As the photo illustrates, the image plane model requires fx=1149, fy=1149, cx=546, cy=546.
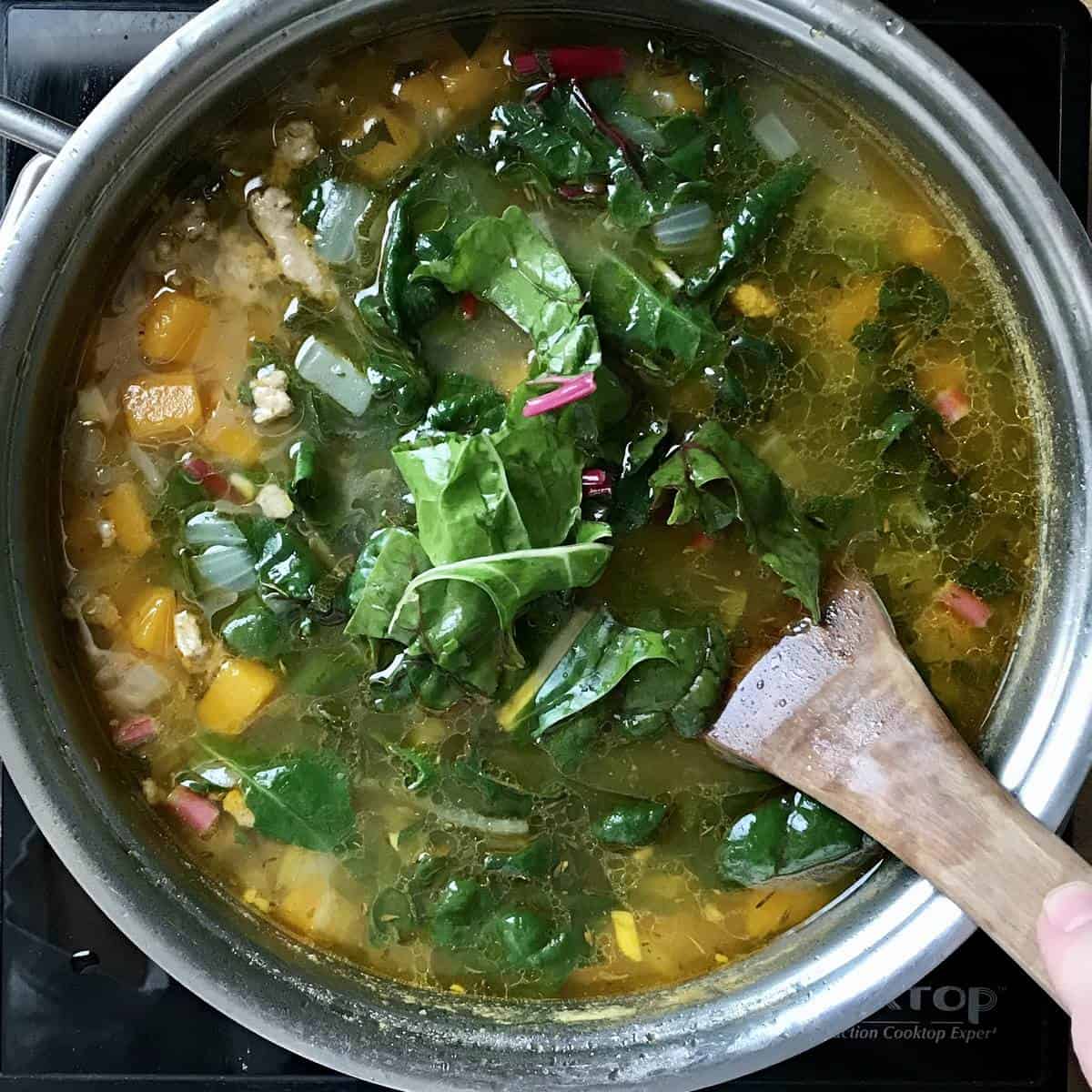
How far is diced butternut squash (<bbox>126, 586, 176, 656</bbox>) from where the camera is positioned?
2.15 m

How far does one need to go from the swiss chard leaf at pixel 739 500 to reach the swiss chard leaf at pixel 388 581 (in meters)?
0.45

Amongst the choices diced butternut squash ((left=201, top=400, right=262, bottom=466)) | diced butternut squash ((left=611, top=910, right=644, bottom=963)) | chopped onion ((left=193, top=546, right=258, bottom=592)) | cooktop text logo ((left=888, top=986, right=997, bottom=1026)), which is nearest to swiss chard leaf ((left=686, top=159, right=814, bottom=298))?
diced butternut squash ((left=201, top=400, right=262, bottom=466))

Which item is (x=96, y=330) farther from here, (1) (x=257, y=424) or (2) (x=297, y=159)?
(2) (x=297, y=159)

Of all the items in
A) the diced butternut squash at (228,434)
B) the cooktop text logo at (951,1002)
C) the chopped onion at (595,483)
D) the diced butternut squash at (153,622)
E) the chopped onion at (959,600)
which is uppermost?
the chopped onion at (595,483)

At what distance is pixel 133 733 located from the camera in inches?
84.9

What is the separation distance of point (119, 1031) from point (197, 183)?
5.38 feet

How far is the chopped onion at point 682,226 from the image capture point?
2.12 m

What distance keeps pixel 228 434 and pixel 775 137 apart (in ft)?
3.82

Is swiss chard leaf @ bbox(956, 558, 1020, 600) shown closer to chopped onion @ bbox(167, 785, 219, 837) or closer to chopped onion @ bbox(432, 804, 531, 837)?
chopped onion @ bbox(432, 804, 531, 837)

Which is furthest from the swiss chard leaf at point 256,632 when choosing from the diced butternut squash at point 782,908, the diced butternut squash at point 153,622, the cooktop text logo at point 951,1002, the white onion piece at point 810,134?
the cooktop text logo at point 951,1002

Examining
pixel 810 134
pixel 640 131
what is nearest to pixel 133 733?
pixel 640 131

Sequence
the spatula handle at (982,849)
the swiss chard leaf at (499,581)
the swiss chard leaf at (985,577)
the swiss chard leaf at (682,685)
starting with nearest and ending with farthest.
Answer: the spatula handle at (982,849)
the swiss chard leaf at (499,581)
the swiss chard leaf at (682,685)
the swiss chard leaf at (985,577)

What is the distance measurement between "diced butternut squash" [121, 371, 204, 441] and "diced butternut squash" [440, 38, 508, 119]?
71 centimetres

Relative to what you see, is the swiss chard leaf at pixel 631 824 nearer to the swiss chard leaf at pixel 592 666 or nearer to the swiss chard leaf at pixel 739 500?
the swiss chard leaf at pixel 592 666
